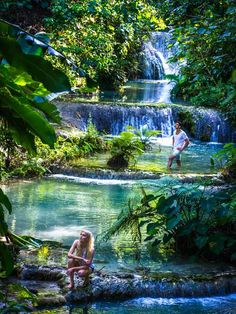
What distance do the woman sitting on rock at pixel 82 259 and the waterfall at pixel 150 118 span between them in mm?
14440

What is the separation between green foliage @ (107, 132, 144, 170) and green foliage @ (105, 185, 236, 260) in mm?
7222

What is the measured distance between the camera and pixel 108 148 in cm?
1930

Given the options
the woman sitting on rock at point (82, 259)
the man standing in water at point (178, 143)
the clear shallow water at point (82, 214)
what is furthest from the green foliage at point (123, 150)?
the woman sitting on rock at point (82, 259)

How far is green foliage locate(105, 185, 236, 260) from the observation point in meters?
8.38

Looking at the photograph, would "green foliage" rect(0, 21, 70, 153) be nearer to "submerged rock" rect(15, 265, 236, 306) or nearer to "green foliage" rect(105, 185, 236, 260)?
"submerged rock" rect(15, 265, 236, 306)

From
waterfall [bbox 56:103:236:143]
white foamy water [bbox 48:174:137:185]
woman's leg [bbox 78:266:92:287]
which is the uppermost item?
waterfall [bbox 56:103:236:143]

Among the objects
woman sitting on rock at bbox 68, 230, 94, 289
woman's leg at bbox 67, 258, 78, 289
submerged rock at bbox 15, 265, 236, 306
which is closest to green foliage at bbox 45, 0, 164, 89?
submerged rock at bbox 15, 265, 236, 306

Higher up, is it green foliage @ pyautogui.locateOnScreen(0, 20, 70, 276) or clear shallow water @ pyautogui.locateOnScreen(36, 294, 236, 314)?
green foliage @ pyautogui.locateOnScreen(0, 20, 70, 276)

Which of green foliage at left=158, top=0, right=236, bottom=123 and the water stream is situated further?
green foliage at left=158, top=0, right=236, bottom=123

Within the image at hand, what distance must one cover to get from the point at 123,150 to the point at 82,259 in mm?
9240

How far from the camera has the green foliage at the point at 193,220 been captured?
8.38 metres

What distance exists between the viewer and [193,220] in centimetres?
890

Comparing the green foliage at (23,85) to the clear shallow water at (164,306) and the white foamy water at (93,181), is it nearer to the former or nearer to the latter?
the clear shallow water at (164,306)

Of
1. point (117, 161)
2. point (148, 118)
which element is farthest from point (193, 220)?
point (148, 118)
